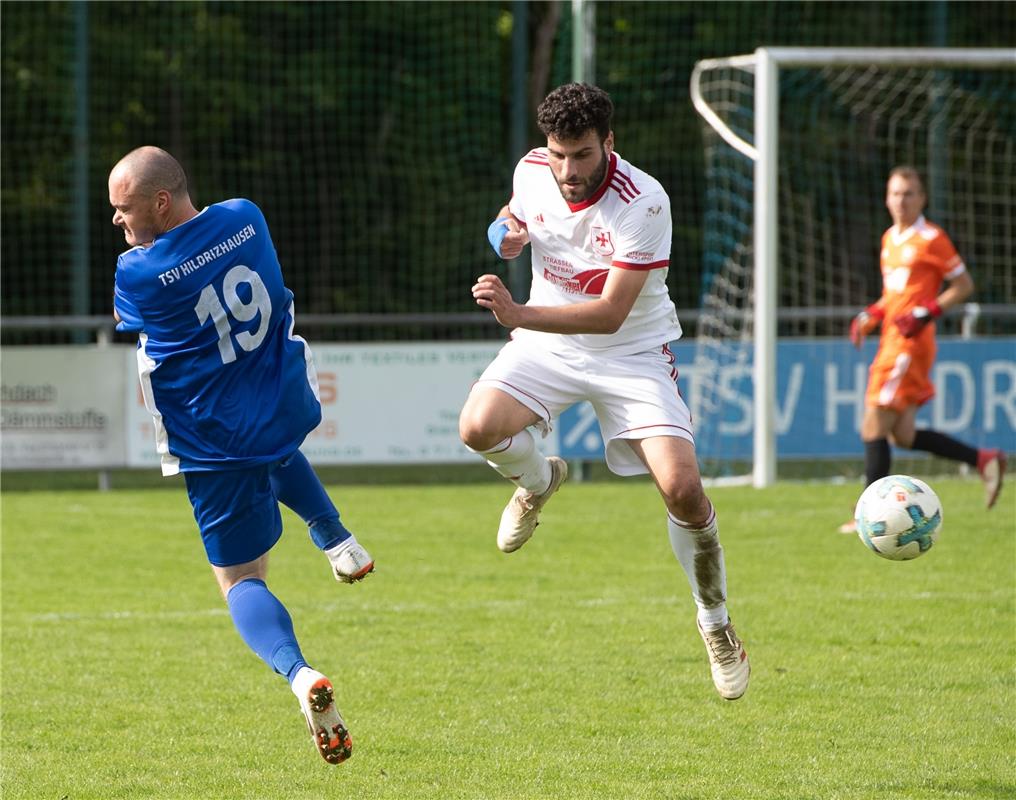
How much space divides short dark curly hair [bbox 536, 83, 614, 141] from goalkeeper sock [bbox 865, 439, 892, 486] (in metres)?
5.52

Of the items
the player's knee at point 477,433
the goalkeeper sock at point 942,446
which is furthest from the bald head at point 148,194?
the goalkeeper sock at point 942,446

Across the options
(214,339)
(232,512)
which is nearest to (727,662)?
(232,512)

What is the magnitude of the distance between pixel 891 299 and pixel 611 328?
5.47 m

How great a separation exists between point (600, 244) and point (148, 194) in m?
1.89

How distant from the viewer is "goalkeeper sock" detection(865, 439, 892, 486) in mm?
10656

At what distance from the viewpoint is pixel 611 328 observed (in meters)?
5.85

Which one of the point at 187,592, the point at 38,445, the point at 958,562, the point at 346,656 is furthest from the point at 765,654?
the point at 38,445

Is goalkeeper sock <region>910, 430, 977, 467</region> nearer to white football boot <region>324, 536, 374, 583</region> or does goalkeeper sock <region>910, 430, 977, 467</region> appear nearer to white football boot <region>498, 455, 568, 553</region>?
white football boot <region>498, 455, 568, 553</region>

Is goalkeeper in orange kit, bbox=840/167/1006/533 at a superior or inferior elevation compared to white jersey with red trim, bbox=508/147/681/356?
inferior

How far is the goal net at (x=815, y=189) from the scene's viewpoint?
12773mm

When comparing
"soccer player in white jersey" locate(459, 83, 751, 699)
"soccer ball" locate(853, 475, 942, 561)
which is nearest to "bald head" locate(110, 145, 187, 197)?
"soccer player in white jersey" locate(459, 83, 751, 699)

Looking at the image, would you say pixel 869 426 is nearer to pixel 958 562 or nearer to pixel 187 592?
pixel 958 562

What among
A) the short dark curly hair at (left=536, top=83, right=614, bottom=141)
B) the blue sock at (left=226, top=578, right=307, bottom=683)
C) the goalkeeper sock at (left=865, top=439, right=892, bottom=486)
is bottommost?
the goalkeeper sock at (left=865, top=439, right=892, bottom=486)

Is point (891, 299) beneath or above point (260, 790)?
above
